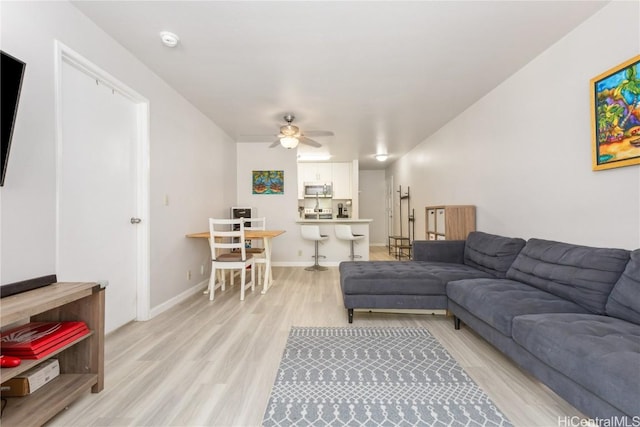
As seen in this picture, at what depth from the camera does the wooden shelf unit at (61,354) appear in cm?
123

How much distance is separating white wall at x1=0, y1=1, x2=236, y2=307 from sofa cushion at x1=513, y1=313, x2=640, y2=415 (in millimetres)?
2839

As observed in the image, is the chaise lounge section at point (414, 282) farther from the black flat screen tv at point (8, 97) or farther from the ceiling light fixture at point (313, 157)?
the ceiling light fixture at point (313, 157)

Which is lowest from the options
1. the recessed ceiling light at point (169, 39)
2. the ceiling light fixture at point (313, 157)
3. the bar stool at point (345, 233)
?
the bar stool at point (345, 233)

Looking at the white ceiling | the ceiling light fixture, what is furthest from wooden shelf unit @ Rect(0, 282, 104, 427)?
the ceiling light fixture

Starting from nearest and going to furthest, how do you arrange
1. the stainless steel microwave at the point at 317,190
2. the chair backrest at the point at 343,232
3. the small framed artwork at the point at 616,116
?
the small framed artwork at the point at 616,116, the chair backrest at the point at 343,232, the stainless steel microwave at the point at 317,190

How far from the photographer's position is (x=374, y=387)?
1.68 meters

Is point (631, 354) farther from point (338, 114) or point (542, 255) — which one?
point (338, 114)

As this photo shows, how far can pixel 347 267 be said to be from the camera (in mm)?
3137

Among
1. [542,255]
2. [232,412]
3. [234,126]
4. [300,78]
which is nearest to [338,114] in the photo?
[300,78]

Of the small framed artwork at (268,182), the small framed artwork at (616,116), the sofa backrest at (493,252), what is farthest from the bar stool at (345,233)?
the small framed artwork at (616,116)

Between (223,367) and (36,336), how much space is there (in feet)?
3.29

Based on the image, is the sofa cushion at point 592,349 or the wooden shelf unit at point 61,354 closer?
the sofa cushion at point 592,349

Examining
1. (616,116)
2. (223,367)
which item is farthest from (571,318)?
(223,367)

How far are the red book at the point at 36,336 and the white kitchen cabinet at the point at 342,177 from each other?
681cm
